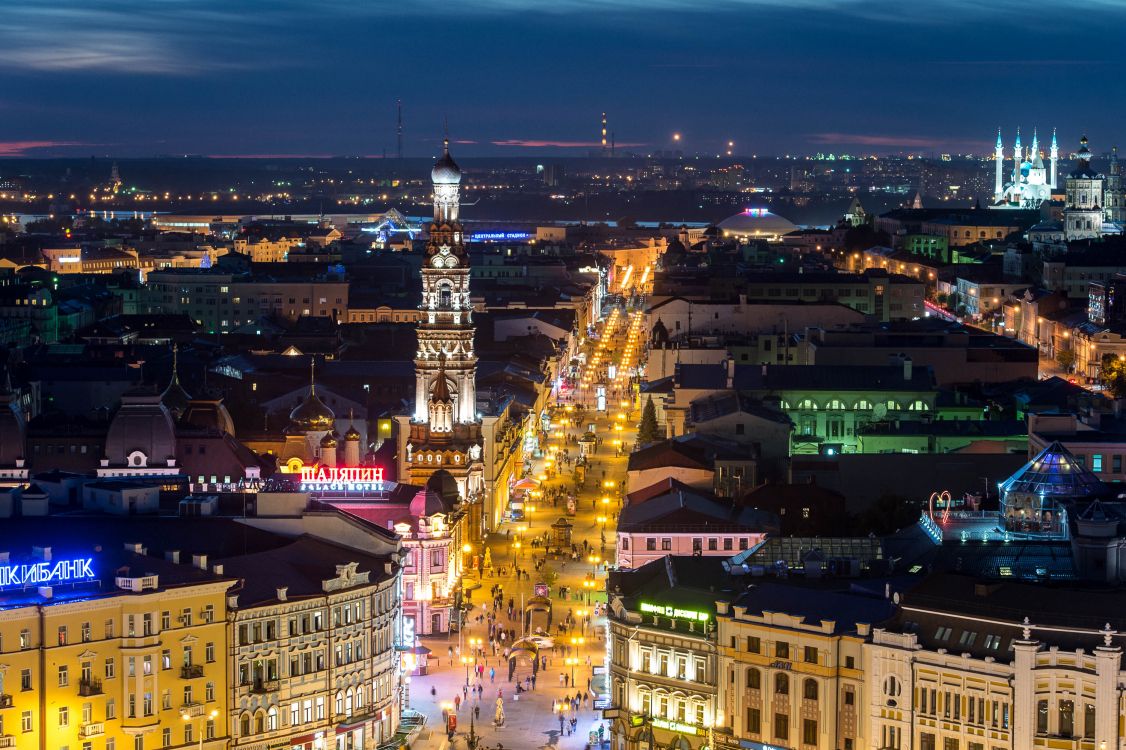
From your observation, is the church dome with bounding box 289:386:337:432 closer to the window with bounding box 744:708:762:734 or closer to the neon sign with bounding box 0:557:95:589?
the neon sign with bounding box 0:557:95:589

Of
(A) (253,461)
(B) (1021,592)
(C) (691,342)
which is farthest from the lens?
(C) (691,342)

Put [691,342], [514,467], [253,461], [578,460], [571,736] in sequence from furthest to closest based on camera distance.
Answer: [691,342], [578,460], [514,467], [253,461], [571,736]

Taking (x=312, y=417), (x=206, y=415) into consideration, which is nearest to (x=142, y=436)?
(x=206, y=415)

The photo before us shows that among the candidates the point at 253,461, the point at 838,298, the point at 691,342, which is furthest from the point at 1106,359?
the point at 253,461

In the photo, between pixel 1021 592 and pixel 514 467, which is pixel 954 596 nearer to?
pixel 1021 592

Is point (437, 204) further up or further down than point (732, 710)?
further up

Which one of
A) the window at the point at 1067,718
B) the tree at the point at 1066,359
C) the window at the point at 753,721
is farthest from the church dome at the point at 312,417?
the tree at the point at 1066,359

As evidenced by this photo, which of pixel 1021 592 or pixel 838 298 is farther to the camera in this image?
pixel 838 298

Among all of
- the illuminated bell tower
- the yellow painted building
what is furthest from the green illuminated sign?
the illuminated bell tower

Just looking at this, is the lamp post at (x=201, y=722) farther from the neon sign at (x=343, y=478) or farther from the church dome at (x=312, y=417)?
the church dome at (x=312, y=417)

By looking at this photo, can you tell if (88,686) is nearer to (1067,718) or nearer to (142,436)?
(1067,718)
